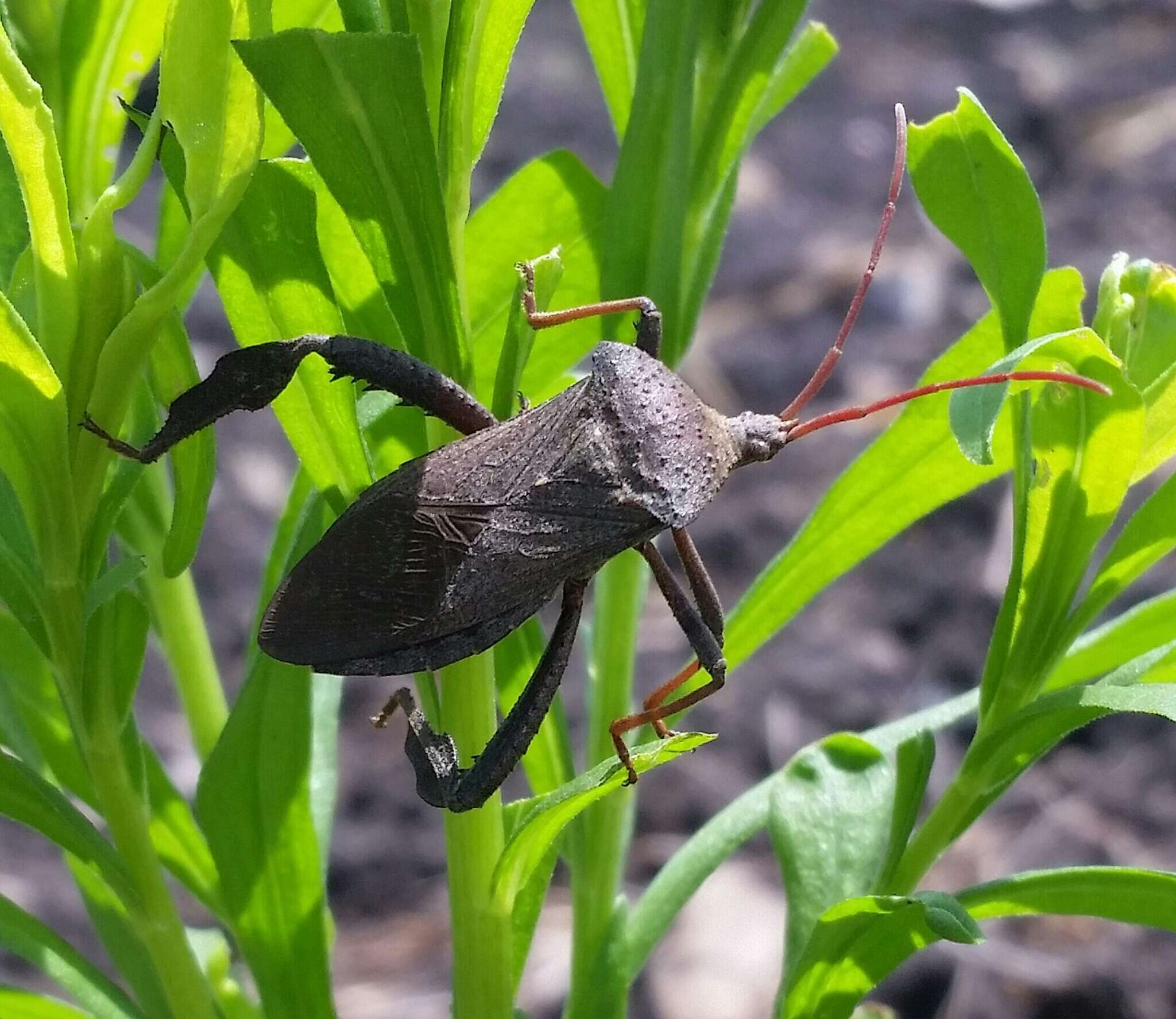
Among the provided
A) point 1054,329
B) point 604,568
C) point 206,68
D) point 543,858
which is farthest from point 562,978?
point 206,68

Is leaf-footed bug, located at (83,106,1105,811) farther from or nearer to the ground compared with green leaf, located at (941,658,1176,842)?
farther from the ground

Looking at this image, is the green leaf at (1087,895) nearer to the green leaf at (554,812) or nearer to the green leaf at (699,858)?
the green leaf at (699,858)

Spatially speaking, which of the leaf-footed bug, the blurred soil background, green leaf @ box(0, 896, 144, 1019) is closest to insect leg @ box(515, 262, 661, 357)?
the leaf-footed bug

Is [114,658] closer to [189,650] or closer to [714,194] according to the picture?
[189,650]

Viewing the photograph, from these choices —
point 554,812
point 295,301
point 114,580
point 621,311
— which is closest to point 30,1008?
point 114,580

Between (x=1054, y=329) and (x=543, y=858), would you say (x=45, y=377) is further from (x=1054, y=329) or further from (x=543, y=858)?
(x=1054, y=329)

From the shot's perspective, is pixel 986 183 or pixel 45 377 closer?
pixel 45 377

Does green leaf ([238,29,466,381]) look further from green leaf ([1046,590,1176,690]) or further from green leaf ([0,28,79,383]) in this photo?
green leaf ([1046,590,1176,690])
